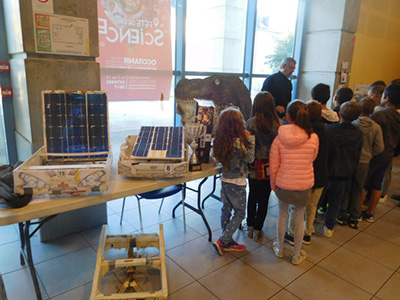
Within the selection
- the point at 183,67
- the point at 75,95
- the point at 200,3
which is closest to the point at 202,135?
the point at 75,95

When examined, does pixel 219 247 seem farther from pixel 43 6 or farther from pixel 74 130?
pixel 43 6

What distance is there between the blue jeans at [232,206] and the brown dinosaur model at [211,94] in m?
0.61

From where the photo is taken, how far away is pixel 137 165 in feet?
5.71

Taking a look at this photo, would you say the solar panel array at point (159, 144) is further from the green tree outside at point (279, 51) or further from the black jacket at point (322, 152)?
the green tree outside at point (279, 51)

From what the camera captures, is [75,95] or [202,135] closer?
[75,95]

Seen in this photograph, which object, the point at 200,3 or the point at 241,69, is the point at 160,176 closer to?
the point at 200,3

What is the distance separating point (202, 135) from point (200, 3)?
2.46 metres

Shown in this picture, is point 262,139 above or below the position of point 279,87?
below

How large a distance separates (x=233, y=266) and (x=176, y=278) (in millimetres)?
448

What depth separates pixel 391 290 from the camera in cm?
209

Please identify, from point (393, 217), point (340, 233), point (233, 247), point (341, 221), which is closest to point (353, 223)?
point (341, 221)

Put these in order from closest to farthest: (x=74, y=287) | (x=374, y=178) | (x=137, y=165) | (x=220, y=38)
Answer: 1. (x=137, y=165)
2. (x=74, y=287)
3. (x=374, y=178)
4. (x=220, y=38)

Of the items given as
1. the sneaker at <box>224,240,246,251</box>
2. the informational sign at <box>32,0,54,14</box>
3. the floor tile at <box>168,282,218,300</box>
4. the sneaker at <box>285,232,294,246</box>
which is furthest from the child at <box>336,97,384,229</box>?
the informational sign at <box>32,0,54,14</box>

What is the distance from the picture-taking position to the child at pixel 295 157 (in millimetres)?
2064
